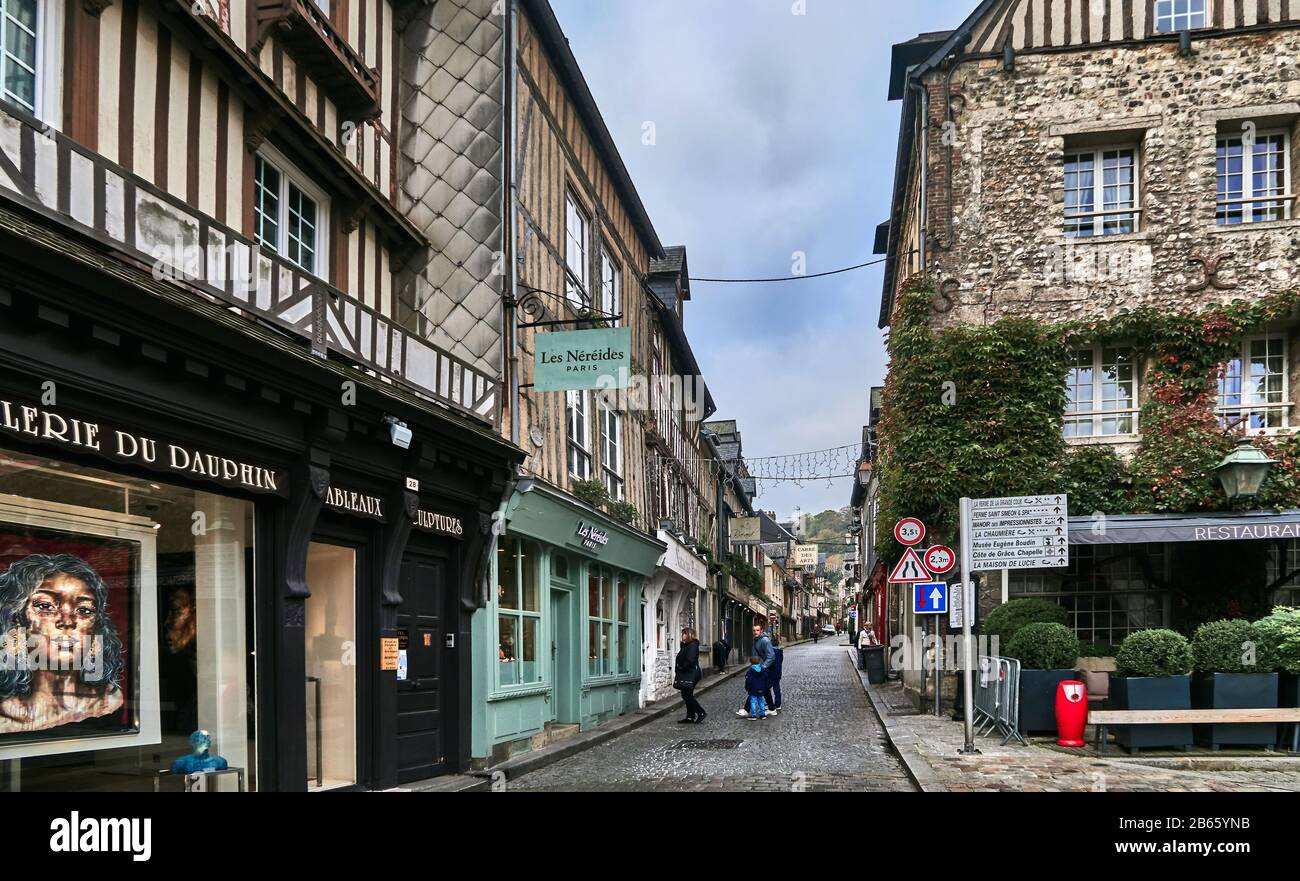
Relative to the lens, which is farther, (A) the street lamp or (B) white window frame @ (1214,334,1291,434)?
(B) white window frame @ (1214,334,1291,434)

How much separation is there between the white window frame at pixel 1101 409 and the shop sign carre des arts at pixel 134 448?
12.5 meters

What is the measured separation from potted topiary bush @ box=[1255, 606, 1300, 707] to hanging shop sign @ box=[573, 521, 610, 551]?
8035mm

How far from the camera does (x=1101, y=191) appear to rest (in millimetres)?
16438

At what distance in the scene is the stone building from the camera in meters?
15.5

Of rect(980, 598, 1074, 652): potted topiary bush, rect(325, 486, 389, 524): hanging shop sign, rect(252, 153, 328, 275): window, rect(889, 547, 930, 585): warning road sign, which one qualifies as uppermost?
rect(252, 153, 328, 275): window

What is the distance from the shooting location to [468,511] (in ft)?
35.2

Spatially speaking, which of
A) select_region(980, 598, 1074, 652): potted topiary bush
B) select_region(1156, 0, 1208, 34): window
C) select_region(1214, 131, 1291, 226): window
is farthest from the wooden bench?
select_region(1156, 0, 1208, 34): window

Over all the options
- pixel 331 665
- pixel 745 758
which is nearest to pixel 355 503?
pixel 331 665

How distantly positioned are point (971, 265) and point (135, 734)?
13999mm

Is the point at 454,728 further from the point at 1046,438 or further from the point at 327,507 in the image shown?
the point at 1046,438

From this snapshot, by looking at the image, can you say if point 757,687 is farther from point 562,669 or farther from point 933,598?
point 562,669

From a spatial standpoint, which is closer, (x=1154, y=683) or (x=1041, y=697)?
(x=1154, y=683)

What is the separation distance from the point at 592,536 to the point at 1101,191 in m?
9.82

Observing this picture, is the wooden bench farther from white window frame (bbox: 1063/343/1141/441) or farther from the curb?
white window frame (bbox: 1063/343/1141/441)
